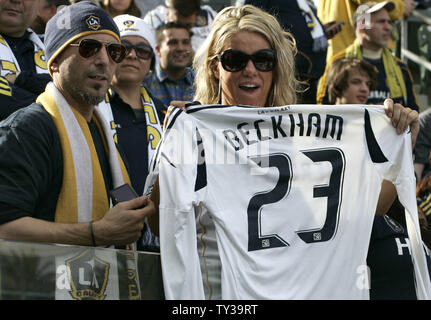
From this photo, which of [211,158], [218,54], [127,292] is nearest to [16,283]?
[127,292]

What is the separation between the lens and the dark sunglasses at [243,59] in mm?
4203

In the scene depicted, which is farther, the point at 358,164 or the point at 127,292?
the point at 358,164

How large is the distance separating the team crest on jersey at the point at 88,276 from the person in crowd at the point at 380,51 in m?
4.44

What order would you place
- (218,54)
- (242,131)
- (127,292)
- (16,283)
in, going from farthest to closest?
(218,54), (242,131), (127,292), (16,283)

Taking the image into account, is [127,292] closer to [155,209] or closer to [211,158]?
[155,209]

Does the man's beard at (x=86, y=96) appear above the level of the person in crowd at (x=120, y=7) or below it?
below

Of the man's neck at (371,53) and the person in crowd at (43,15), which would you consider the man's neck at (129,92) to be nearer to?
the person in crowd at (43,15)

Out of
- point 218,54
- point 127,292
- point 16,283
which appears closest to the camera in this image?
point 16,283

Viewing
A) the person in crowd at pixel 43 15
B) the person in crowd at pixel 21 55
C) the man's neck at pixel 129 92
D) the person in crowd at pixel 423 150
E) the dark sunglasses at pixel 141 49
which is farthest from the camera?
the person in crowd at pixel 423 150

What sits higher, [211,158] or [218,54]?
[218,54]

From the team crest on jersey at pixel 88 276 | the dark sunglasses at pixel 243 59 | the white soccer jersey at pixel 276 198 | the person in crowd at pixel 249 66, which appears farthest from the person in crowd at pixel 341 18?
the team crest on jersey at pixel 88 276

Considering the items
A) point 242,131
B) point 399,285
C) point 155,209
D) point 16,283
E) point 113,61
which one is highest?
point 113,61

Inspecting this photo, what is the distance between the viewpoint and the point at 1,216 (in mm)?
3543

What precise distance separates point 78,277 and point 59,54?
1196 millimetres
